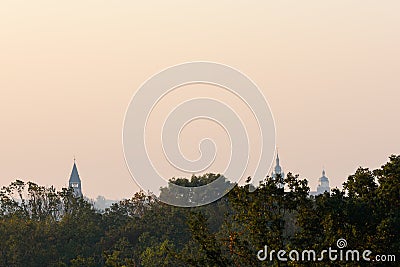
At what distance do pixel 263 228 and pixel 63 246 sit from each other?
31446 mm

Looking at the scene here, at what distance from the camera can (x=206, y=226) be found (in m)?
27.8

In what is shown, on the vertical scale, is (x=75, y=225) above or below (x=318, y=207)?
above

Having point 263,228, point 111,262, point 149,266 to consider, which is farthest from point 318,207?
point 149,266

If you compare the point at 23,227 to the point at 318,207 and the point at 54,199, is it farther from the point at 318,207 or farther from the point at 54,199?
the point at 318,207

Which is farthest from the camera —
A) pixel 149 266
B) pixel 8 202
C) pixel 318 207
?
pixel 8 202

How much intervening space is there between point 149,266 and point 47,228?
11577 millimetres

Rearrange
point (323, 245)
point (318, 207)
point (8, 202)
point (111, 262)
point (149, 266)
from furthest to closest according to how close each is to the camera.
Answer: point (8, 202)
point (149, 266)
point (111, 262)
point (318, 207)
point (323, 245)

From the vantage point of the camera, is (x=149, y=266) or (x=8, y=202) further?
(x=8, y=202)

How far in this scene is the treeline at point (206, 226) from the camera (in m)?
24.5

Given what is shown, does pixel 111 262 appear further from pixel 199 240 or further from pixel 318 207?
pixel 318 207

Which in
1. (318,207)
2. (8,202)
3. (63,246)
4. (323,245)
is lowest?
(323,245)

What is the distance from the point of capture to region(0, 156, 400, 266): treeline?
24516 mm

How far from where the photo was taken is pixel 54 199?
62.6m

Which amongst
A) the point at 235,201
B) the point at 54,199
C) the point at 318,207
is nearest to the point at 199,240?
the point at 235,201
